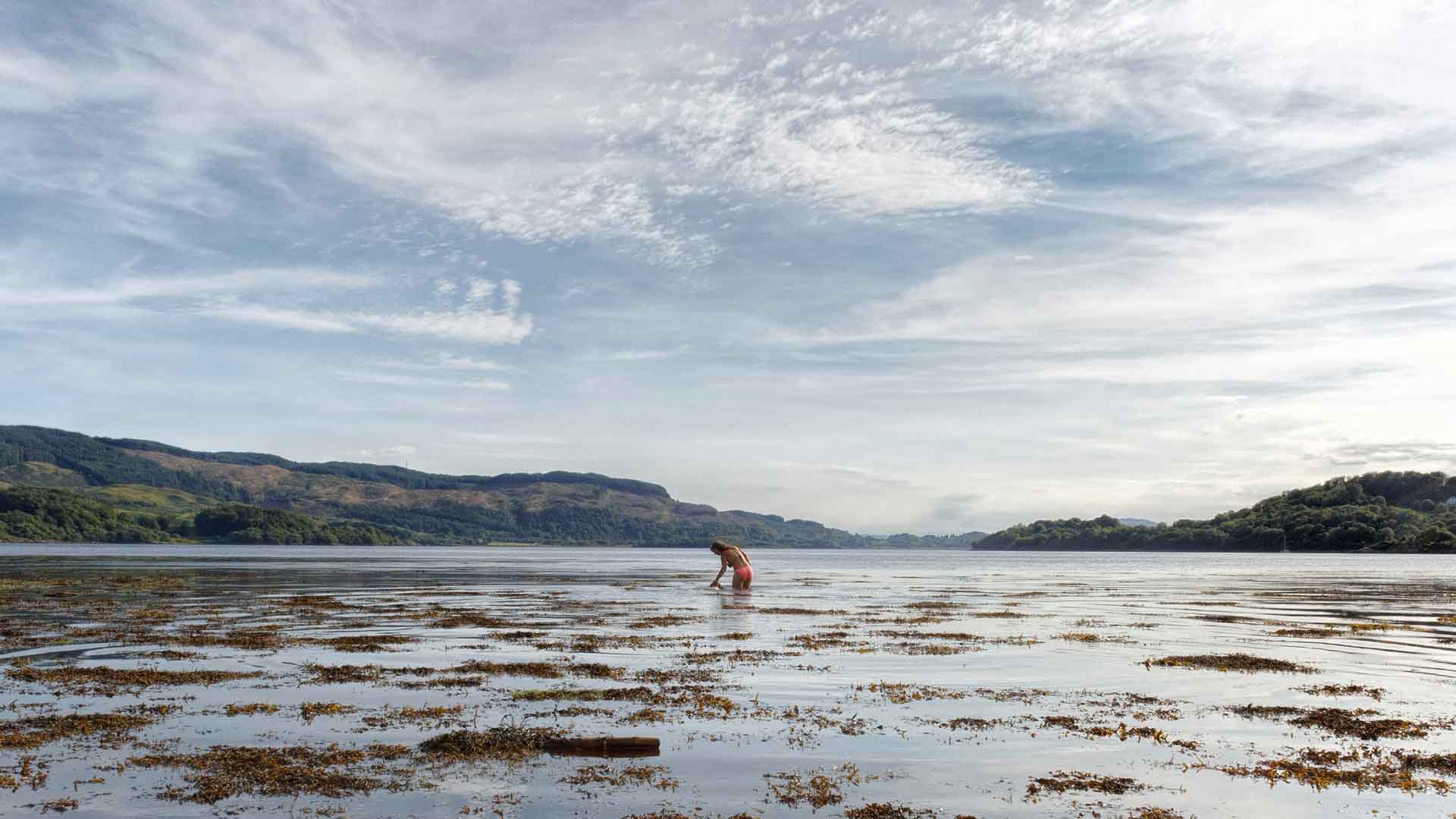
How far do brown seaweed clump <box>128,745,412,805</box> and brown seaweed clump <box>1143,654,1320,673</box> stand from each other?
1717 cm

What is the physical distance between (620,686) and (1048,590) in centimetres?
4696

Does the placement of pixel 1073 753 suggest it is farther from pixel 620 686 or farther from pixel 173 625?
pixel 173 625

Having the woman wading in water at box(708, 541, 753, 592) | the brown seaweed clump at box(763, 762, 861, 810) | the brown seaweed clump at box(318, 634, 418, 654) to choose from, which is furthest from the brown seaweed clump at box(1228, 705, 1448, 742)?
the woman wading in water at box(708, 541, 753, 592)

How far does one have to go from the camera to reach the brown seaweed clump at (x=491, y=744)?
42.5ft

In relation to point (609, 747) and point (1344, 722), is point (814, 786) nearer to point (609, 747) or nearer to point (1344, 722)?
point (609, 747)

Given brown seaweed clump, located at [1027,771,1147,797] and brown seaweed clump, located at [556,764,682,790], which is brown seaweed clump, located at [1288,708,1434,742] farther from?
brown seaweed clump, located at [556,764,682,790]

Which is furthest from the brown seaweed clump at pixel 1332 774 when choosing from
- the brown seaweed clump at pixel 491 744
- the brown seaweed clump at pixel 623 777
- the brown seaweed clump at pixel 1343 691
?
the brown seaweed clump at pixel 491 744

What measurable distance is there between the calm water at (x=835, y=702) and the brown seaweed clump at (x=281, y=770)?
311mm

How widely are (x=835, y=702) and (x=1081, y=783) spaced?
614 cm

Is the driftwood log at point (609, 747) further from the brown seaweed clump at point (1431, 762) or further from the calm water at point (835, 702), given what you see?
the brown seaweed clump at point (1431, 762)

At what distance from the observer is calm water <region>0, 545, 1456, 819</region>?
36.8ft

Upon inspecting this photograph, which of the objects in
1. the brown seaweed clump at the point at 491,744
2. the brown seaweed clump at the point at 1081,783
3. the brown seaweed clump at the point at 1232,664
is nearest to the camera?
the brown seaweed clump at the point at 1081,783

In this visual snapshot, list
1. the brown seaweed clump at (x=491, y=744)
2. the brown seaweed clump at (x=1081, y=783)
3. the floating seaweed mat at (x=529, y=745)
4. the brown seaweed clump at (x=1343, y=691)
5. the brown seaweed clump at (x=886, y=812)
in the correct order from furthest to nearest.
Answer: the brown seaweed clump at (x=1343, y=691) → the floating seaweed mat at (x=529, y=745) → the brown seaweed clump at (x=491, y=744) → the brown seaweed clump at (x=1081, y=783) → the brown seaweed clump at (x=886, y=812)

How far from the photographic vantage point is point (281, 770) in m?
12.0
